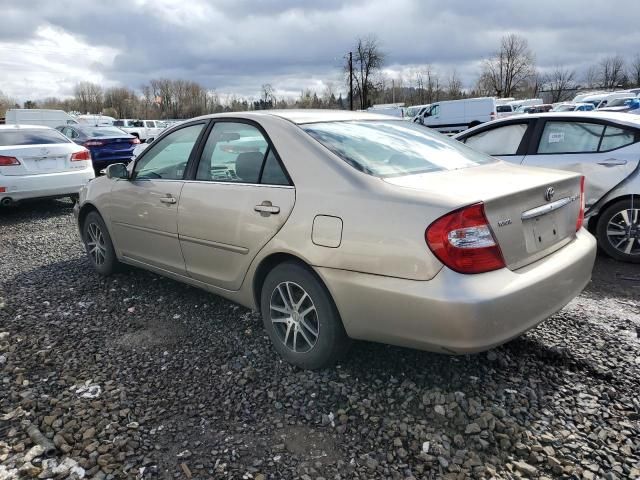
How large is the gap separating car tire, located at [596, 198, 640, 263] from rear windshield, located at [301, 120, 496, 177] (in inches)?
89.1

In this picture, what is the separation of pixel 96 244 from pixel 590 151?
16.8 ft

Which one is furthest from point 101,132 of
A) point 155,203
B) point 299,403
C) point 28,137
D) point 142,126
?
point 142,126

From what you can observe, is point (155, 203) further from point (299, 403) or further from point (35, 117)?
point (35, 117)

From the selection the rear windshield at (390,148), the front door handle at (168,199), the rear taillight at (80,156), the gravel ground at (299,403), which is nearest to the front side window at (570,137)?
the gravel ground at (299,403)

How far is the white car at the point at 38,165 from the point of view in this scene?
26.0 feet

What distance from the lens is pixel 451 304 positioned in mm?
2340

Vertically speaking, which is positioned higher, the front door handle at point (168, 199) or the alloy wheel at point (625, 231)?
the front door handle at point (168, 199)

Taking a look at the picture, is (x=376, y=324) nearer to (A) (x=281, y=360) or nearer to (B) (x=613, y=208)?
(A) (x=281, y=360)

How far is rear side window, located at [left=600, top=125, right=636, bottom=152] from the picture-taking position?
4988mm

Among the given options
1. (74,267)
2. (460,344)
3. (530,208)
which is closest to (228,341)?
(460,344)

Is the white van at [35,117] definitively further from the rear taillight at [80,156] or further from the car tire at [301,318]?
the car tire at [301,318]

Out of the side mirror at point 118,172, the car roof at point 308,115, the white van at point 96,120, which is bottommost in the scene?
the side mirror at point 118,172

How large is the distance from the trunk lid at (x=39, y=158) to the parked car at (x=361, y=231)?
17.1 feet

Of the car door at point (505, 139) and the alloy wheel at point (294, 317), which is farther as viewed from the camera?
the car door at point (505, 139)
